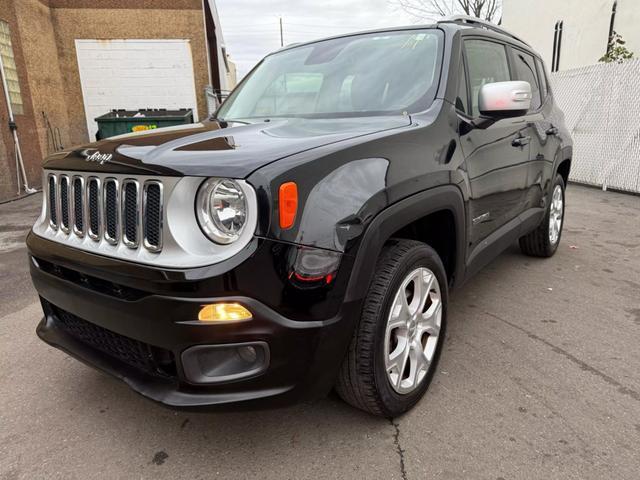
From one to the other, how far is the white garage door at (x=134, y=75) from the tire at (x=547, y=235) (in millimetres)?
11031

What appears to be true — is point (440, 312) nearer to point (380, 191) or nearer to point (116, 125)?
point (380, 191)

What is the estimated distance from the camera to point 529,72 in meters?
3.96

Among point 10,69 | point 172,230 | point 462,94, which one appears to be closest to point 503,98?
point 462,94

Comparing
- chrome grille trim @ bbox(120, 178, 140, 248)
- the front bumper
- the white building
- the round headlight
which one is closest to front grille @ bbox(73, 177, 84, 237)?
the front bumper

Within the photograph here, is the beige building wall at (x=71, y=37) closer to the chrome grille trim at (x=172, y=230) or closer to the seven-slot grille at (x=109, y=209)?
the seven-slot grille at (x=109, y=209)

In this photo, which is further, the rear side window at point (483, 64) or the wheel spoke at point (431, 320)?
the rear side window at point (483, 64)

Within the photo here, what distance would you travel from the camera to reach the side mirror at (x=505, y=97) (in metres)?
2.51

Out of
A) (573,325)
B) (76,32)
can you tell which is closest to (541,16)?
(76,32)

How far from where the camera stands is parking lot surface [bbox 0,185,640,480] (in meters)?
1.94

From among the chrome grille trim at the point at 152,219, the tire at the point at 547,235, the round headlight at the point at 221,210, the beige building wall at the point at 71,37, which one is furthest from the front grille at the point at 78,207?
the beige building wall at the point at 71,37

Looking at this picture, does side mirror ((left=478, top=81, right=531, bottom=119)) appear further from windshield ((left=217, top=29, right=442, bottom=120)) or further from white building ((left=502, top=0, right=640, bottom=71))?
white building ((left=502, top=0, right=640, bottom=71))

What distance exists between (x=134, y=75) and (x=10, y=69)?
425 cm

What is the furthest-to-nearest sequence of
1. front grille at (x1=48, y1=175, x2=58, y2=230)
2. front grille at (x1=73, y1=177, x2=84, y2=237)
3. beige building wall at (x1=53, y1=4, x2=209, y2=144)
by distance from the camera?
beige building wall at (x1=53, y1=4, x2=209, y2=144) → front grille at (x1=48, y1=175, x2=58, y2=230) → front grille at (x1=73, y1=177, x2=84, y2=237)

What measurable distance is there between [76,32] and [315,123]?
12.8 meters
